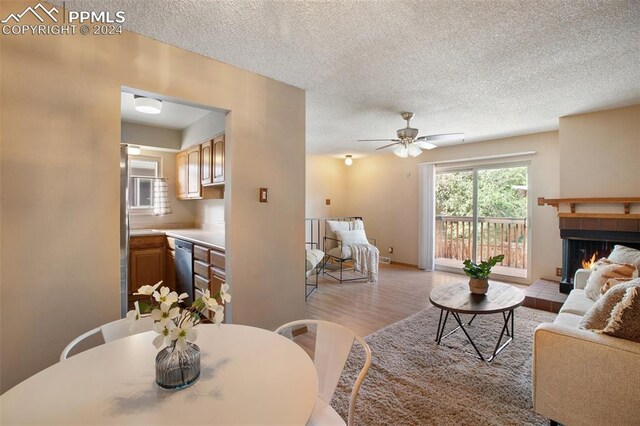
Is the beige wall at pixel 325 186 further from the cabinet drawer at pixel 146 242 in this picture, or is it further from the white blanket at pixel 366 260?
the cabinet drawer at pixel 146 242

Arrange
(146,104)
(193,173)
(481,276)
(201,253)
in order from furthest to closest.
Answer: (193,173)
(201,253)
(146,104)
(481,276)

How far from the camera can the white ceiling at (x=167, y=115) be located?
10.9ft

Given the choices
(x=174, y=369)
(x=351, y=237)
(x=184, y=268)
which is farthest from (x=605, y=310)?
(x=351, y=237)

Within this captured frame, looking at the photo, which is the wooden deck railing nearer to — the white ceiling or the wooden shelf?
the wooden shelf

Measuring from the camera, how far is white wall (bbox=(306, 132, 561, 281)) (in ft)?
14.4

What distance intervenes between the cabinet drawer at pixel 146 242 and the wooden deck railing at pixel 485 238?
4.87 metres

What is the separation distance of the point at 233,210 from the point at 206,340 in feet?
4.32

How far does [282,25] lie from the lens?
1.82 meters

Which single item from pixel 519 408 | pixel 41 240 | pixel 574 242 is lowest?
pixel 519 408

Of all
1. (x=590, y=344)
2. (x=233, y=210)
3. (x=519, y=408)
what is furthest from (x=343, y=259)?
(x=590, y=344)

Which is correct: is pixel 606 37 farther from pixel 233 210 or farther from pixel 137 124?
pixel 137 124

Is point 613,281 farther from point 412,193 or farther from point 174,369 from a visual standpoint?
point 412,193

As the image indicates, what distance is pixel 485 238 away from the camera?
5293 millimetres

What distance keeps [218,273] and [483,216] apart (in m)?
4.59
